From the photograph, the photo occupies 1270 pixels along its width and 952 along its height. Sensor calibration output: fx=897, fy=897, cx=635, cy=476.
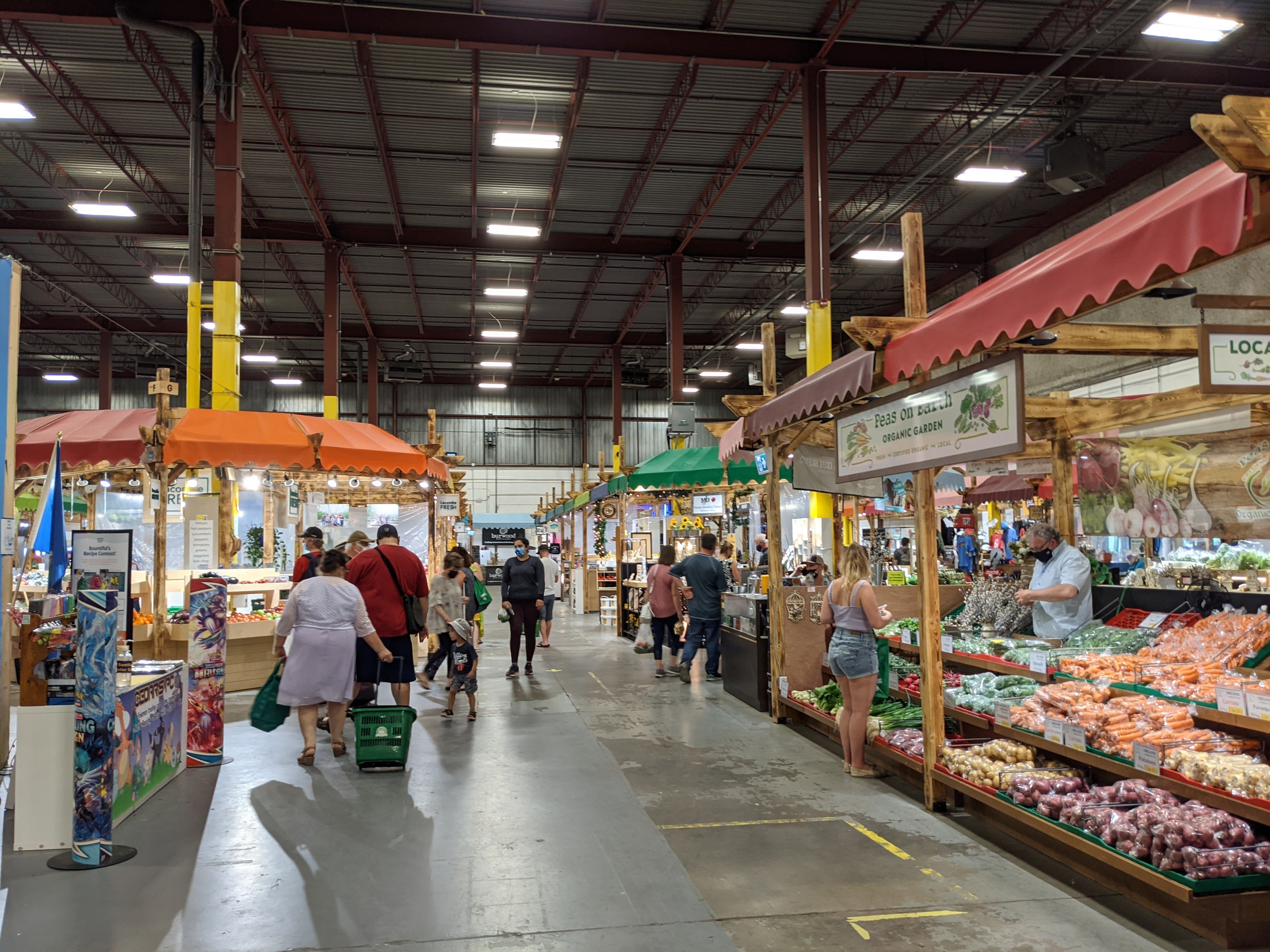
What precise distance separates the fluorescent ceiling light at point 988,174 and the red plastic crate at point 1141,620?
10515 millimetres

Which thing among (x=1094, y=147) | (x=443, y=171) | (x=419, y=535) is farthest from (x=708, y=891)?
(x=443, y=171)

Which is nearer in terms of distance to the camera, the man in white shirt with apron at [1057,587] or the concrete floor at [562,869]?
the concrete floor at [562,869]

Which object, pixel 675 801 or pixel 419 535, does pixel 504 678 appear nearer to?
pixel 419 535

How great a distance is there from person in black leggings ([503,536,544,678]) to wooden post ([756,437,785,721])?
3042 mm

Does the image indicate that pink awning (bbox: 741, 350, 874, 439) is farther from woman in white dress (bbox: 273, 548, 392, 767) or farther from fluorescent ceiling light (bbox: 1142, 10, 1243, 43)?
fluorescent ceiling light (bbox: 1142, 10, 1243, 43)

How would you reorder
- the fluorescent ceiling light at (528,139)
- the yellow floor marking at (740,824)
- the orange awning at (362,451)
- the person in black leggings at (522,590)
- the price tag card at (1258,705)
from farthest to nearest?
1. the fluorescent ceiling light at (528,139)
2. the person in black leggings at (522,590)
3. the orange awning at (362,451)
4. the yellow floor marking at (740,824)
5. the price tag card at (1258,705)

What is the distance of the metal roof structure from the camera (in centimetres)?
1164

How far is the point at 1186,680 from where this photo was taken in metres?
4.82

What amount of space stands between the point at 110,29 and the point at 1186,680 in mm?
14061

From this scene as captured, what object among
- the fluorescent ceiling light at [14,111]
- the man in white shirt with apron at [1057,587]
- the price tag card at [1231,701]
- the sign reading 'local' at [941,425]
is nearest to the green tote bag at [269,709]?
the sign reading 'local' at [941,425]

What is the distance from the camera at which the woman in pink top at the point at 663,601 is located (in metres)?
11.0

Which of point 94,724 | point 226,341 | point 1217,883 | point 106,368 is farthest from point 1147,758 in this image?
point 106,368

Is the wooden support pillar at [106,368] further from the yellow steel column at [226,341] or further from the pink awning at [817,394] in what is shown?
the pink awning at [817,394]

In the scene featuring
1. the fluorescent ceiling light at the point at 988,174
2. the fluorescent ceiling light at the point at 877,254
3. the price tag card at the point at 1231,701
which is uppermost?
the fluorescent ceiling light at the point at 988,174
